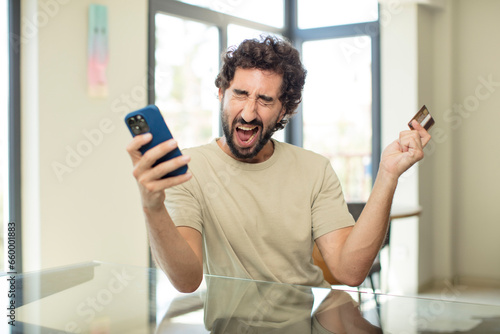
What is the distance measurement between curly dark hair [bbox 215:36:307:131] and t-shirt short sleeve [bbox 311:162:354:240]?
305 millimetres

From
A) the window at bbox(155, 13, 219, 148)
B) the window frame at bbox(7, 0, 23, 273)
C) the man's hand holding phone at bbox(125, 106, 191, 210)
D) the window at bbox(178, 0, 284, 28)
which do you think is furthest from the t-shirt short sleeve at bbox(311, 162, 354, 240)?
the window at bbox(178, 0, 284, 28)

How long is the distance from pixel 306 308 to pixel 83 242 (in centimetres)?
238

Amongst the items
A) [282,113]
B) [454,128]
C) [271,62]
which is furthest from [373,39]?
[271,62]

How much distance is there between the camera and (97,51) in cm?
329

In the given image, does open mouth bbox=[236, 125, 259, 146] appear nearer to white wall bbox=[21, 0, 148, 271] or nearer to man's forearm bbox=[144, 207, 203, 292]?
man's forearm bbox=[144, 207, 203, 292]

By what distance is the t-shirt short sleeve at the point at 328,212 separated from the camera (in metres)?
1.66

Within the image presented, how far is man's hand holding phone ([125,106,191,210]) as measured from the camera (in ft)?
3.56

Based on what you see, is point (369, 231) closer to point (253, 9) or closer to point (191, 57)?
point (191, 57)

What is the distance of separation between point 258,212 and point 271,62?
0.46 meters

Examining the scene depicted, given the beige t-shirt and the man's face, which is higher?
the man's face

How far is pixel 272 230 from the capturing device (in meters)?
1.65

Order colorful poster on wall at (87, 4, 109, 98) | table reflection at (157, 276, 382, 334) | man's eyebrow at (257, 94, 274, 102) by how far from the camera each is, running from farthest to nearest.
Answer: colorful poster on wall at (87, 4, 109, 98) < man's eyebrow at (257, 94, 274, 102) < table reflection at (157, 276, 382, 334)

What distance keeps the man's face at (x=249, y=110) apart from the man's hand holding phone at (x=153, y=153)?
577 mm

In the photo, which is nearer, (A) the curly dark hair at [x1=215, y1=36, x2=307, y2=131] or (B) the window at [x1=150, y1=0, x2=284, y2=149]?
(A) the curly dark hair at [x1=215, y1=36, x2=307, y2=131]
